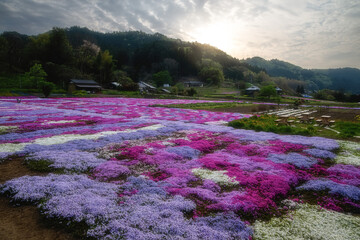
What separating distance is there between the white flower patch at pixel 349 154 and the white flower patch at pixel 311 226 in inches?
270

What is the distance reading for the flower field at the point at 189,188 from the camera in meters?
5.63

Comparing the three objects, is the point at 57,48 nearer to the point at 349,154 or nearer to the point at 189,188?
the point at 189,188

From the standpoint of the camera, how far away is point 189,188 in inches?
311

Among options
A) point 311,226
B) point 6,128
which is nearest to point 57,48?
point 6,128

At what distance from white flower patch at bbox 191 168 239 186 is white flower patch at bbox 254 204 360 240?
8.54ft

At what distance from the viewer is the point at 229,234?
5328 mm

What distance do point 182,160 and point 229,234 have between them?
6315 millimetres

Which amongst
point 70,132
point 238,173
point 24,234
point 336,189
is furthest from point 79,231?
point 70,132

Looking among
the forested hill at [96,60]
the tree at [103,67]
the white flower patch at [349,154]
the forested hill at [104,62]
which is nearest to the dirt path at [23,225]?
the white flower patch at [349,154]

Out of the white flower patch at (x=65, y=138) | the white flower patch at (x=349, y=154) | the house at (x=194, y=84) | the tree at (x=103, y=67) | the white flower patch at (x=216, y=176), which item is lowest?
the white flower patch at (x=65, y=138)

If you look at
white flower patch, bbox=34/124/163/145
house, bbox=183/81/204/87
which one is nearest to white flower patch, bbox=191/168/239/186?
white flower patch, bbox=34/124/163/145

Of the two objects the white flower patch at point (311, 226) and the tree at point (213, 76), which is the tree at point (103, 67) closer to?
the tree at point (213, 76)

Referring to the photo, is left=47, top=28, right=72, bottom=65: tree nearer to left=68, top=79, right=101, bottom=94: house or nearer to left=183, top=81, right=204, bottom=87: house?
left=68, top=79, right=101, bottom=94: house

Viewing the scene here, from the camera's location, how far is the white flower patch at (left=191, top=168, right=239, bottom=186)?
8680 millimetres
